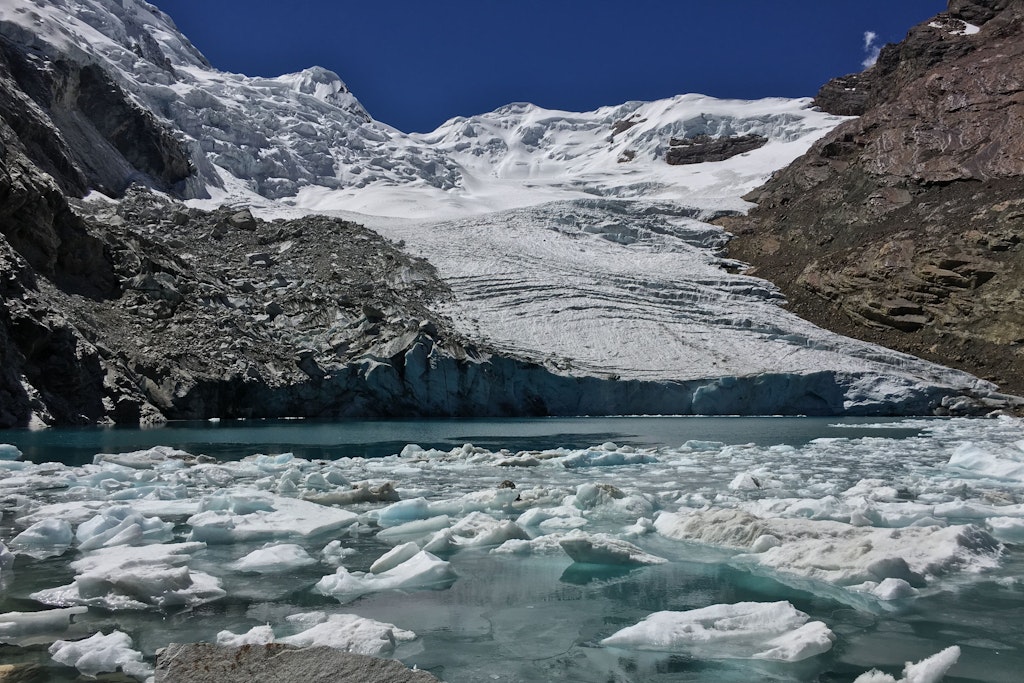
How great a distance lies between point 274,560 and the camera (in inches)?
172

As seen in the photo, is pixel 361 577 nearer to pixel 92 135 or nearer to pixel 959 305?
pixel 959 305

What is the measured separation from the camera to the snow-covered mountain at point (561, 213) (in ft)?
86.5

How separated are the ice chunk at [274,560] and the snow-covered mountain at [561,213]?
20.8 meters

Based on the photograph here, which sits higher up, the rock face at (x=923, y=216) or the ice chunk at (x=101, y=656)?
the rock face at (x=923, y=216)

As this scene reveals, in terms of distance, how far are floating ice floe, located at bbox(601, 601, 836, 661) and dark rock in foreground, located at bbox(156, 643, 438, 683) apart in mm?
1056

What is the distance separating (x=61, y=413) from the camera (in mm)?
→ 16438

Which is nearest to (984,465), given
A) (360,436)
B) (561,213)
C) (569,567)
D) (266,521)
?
(569,567)

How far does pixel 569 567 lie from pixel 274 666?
231cm

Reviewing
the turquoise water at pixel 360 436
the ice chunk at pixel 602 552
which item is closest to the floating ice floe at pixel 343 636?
the ice chunk at pixel 602 552

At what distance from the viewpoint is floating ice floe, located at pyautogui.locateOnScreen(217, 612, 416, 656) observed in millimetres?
2848

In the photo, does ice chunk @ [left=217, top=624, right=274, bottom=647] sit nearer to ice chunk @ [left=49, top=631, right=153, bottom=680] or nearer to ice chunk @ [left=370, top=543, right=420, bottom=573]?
ice chunk @ [left=49, top=631, right=153, bottom=680]

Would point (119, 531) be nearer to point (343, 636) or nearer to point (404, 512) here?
point (404, 512)

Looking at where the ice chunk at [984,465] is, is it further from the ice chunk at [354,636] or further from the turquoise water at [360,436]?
the ice chunk at [354,636]

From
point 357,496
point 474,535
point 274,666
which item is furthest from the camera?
point 357,496
